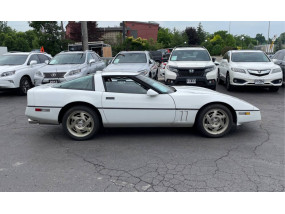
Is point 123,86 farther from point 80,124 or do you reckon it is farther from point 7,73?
point 7,73

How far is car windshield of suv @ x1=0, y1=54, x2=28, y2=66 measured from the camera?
413 inches

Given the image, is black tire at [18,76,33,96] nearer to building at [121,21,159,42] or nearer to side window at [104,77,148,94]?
side window at [104,77,148,94]

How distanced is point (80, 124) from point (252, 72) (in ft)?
22.8

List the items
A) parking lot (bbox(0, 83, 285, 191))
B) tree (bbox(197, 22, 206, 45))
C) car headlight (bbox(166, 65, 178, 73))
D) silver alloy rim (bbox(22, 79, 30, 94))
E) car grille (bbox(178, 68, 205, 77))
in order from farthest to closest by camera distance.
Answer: tree (bbox(197, 22, 206, 45)) < silver alloy rim (bbox(22, 79, 30, 94)) < car headlight (bbox(166, 65, 178, 73)) < car grille (bbox(178, 68, 205, 77)) < parking lot (bbox(0, 83, 285, 191))

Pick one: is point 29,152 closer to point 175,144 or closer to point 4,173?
point 4,173

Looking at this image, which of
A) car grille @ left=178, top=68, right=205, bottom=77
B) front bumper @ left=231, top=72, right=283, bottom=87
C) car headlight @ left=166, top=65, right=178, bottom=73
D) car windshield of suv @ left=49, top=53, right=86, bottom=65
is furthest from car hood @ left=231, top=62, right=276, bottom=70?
car windshield of suv @ left=49, top=53, right=86, bottom=65

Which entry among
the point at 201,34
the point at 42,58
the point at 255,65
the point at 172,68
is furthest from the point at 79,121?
the point at 201,34

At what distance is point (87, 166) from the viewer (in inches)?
153

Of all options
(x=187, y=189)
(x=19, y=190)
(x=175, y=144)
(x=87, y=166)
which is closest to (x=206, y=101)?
(x=175, y=144)

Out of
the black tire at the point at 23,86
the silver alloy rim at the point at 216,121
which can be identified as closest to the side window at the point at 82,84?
the silver alloy rim at the point at 216,121

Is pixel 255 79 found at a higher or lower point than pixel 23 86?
higher

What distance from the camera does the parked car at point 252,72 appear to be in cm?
941

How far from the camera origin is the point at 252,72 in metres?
9.43

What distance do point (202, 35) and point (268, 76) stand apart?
51.0 meters
